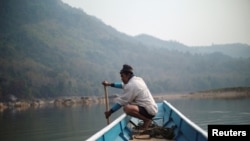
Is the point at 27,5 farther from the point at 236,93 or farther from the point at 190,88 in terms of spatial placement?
the point at 236,93

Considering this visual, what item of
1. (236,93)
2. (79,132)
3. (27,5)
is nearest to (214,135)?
(79,132)

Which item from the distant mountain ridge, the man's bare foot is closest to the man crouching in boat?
the man's bare foot

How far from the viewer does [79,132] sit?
51.8 ft

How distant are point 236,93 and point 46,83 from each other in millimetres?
43882

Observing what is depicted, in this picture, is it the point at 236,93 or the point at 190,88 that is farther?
the point at 190,88

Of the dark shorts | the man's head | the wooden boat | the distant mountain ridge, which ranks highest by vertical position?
the distant mountain ridge

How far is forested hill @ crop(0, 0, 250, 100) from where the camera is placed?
3041 inches

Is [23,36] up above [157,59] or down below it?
above

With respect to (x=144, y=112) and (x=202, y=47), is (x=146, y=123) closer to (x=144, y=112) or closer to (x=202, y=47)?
(x=144, y=112)

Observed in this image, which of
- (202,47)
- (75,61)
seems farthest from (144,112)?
(202,47)

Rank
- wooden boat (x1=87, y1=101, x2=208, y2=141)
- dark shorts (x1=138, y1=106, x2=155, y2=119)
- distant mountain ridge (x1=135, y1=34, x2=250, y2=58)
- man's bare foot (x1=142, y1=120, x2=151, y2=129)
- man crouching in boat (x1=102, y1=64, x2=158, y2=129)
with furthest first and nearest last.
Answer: distant mountain ridge (x1=135, y1=34, x2=250, y2=58) → man's bare foot (x1=142, y1=120, x2=151, y2=129) → dark shorts (x1=138, y1=106, x2=155, y2=119) → man crouching in boat (x1=102, y1=64, x2=158, y2=129) → wooden boat (x1=87, y1=101, x2=208, y2=141)

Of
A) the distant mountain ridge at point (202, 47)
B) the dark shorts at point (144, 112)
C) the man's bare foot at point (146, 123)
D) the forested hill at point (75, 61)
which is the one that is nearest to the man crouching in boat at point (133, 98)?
the dark shorts at point (144, 112)

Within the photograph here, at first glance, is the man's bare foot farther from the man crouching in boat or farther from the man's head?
the man's head

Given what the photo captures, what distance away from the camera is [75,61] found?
318ft
